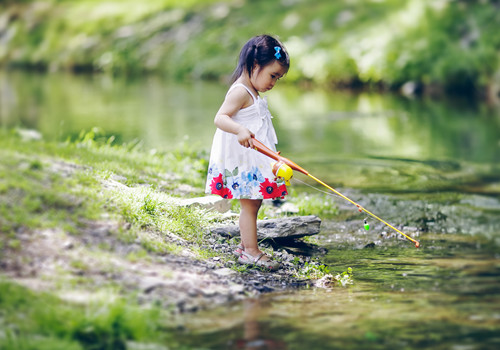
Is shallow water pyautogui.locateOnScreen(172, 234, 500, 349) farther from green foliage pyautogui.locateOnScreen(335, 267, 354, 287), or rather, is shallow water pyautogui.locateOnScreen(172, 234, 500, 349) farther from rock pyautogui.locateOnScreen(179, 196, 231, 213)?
rock pyautogui.locateOnScreen(179, 196, 231, 213)

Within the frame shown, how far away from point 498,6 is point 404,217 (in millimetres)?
15853

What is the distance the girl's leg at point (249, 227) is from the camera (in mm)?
5645

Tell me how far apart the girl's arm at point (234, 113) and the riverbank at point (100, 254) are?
95cm

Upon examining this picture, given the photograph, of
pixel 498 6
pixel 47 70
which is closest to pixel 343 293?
pixel 498 6

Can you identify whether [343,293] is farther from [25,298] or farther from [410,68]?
[410,68]

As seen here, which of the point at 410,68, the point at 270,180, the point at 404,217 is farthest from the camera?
the point at 410,68

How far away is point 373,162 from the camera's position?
1103cm

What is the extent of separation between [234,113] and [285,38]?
22.1 m

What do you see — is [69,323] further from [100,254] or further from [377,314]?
[377,314]

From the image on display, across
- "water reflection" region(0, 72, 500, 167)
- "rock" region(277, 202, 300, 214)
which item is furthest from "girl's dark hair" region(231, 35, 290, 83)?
"water reflection" region(0, 72, 500, 167)

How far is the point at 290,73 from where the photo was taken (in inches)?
1021

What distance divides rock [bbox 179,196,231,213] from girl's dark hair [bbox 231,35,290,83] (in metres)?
1.46

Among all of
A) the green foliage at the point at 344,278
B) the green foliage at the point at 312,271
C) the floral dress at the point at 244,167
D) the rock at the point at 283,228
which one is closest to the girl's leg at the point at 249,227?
the floral dress at the point at 244,167

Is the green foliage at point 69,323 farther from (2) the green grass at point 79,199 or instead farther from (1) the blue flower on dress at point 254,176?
(1) the blue flower on dress at point 254,176
